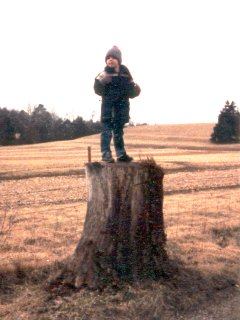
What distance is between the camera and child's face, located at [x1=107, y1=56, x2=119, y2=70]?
5.88m

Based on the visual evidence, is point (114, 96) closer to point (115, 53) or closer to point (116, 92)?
point (116, 92)

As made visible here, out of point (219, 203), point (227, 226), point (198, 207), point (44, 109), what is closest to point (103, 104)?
point (227, 226)

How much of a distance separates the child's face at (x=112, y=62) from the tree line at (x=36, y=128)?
7375 cm

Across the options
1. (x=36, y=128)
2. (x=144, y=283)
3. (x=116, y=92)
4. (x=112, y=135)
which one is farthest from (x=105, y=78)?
(x=36, y=128)

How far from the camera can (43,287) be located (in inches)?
205

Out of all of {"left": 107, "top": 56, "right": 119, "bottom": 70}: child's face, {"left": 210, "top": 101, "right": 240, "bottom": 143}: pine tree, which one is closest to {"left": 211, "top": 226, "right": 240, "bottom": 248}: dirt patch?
{"left": 107, "top": 56, "right": 119, "bottom": 70}: child's face

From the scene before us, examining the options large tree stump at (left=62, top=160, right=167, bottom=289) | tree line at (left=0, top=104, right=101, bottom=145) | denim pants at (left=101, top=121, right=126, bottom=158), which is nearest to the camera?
large tree stump at (left=62, top=160, right=167, bottom=289)

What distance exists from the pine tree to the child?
6936 cm

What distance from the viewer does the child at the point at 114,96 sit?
5.88 m

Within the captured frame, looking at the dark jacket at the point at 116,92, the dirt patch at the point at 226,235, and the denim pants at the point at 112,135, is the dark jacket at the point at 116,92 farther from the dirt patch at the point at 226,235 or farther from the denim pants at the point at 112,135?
the dirt patch at the point at 226,235

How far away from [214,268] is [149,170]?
144cm

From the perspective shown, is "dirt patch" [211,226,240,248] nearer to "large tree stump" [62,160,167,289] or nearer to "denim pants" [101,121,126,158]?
"denim pants" [101,121,126,158]

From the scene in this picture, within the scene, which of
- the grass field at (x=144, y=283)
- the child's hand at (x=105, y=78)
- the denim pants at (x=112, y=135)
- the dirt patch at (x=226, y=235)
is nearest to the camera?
the grass field at (x=144, y=283)

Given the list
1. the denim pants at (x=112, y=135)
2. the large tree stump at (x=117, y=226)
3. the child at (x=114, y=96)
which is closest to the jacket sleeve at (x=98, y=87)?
the child at (x=114, y=96)
